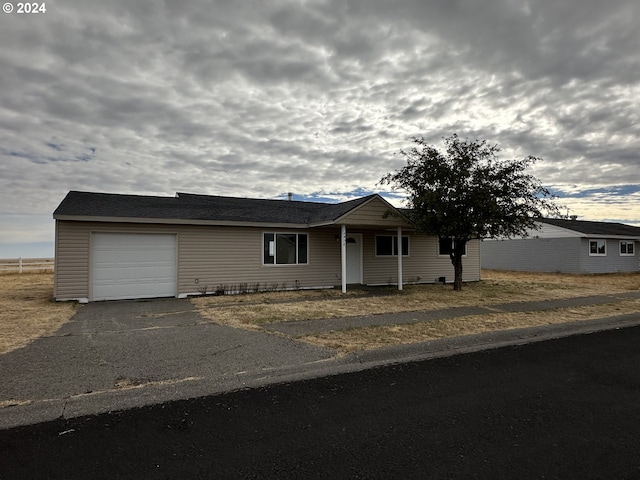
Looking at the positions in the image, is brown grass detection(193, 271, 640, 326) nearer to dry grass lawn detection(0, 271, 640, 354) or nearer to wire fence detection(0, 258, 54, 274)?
dry grass lawn detection(0, 271, 640, 354)

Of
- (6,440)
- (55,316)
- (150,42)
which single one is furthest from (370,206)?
(6,440)

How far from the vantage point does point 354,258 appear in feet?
55.0

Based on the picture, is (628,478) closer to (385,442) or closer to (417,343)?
(385,442)

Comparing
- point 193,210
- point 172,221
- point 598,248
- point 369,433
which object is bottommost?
point 369,433

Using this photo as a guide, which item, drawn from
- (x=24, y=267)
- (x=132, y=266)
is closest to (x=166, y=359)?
(x=132, y=266)

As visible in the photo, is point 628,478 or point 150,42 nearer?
point 628,478

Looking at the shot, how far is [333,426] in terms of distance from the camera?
3.65 metres

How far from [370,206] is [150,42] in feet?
28.4

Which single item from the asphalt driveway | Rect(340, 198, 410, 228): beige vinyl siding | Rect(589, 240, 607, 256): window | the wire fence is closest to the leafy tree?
Rect(340, 198, 410, 228): beige vinyl siding

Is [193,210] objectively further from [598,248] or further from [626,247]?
[626,247]

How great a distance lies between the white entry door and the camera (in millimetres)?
16578

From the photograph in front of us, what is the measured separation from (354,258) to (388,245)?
188 cm

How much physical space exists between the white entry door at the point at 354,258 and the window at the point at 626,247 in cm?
2191

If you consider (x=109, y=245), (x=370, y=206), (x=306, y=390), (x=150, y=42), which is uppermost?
(x=150, y=42)
